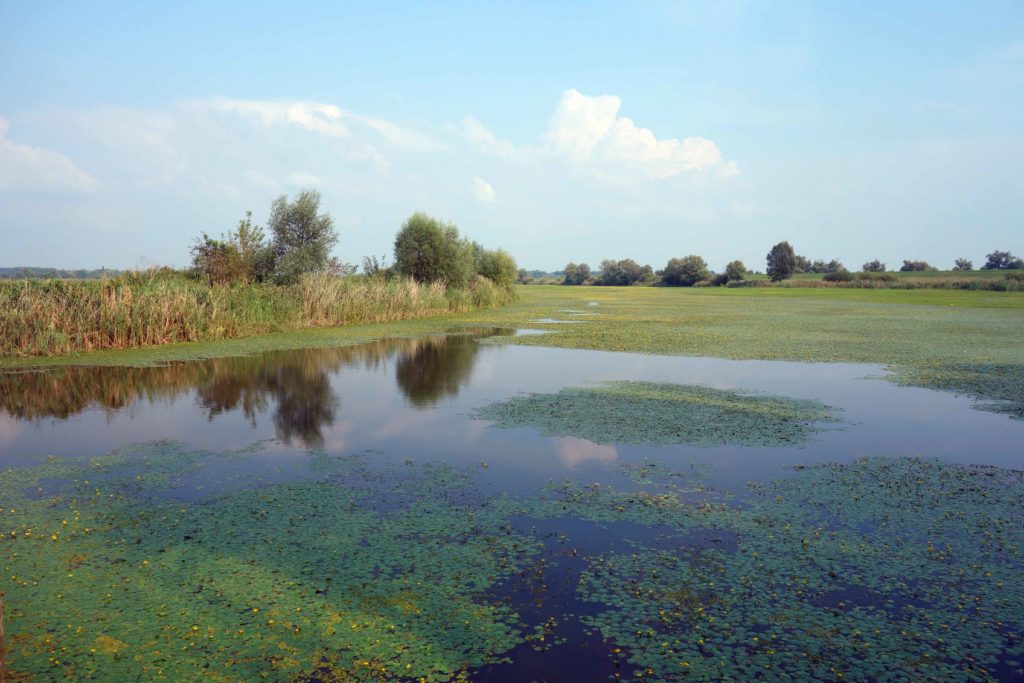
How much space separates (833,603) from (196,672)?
410 cm

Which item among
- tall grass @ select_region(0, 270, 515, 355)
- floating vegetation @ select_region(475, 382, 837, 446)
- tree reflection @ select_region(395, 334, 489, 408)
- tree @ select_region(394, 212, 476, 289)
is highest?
tree @ select_region(394, 212, 476, 289)

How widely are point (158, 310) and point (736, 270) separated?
95.6 m

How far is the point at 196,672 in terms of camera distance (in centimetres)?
385

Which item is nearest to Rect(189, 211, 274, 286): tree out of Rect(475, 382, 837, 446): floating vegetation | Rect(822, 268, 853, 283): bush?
Rect(475, 382, 837, 446): floating vegetation

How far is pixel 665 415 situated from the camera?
426 inches

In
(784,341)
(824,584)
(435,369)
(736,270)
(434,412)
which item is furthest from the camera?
(736,270)

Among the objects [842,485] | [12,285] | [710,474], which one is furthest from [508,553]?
[12,285]

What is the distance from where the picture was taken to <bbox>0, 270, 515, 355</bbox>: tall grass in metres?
16.9

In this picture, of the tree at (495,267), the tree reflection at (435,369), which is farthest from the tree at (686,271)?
the tree reflection at (435,369)

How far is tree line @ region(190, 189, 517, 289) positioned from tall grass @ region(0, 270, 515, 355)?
Result: 2056mm

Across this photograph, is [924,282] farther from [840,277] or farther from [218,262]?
[218,262]

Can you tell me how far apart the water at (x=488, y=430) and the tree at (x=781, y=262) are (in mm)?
96175

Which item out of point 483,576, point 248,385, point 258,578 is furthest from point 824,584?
point 248,385

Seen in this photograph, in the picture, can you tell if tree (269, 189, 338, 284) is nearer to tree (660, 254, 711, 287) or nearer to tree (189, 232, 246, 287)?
tree (189, 232, 246, 287)
